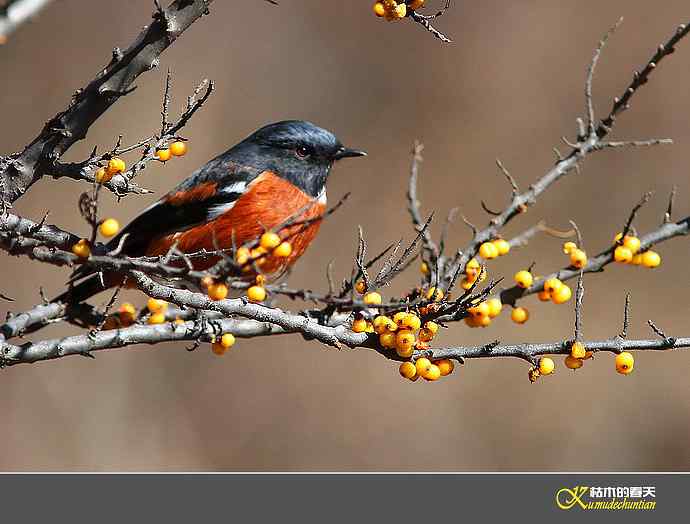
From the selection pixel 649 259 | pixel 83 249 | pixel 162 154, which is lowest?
pixel 83 249

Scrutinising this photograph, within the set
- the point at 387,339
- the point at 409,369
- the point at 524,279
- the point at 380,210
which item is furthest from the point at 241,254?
the point at 380,210

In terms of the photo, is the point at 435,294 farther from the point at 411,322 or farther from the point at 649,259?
the point at 649,259

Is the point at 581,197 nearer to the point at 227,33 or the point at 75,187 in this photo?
the point at 227,33

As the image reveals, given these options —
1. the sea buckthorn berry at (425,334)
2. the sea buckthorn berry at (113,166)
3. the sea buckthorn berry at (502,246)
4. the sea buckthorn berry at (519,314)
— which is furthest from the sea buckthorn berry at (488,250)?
the sea buckthorn berry at (113,166)

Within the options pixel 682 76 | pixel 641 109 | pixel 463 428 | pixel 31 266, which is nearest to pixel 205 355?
pixel 31 266

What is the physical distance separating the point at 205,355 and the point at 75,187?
2061 millimetres

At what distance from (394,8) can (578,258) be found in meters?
1.12

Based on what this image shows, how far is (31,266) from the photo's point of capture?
7840mm

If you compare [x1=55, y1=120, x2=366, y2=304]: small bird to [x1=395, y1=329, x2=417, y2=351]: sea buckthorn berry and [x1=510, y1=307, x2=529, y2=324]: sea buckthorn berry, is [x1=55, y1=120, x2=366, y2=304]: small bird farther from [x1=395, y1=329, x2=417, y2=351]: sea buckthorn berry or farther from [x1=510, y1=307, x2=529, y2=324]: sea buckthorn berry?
[x1=395, y1=329, x2=417, y2=351]: sea buckthorn berry

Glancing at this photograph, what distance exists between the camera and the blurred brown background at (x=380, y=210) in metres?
7.92

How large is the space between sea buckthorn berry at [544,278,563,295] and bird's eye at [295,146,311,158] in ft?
8.50

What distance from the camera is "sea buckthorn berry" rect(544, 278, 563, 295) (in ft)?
10.2

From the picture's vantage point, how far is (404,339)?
2949 millimetres

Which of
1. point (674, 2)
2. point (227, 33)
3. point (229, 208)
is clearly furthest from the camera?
point (674, 2)
